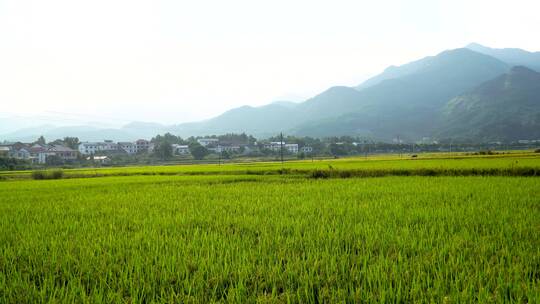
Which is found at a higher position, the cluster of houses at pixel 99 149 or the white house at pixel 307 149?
the cluster of houses at pixel 99 149

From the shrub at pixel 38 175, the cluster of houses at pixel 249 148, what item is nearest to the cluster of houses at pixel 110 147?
the cluster of houses at pixel 249 148

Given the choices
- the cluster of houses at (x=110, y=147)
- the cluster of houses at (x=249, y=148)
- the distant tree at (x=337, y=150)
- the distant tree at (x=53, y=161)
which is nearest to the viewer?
the distant tree at (x=53, y=161)

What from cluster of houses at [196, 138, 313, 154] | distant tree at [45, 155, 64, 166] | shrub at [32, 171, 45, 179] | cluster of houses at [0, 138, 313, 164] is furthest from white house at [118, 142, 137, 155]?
shrub at [32, 171, 45, 179]

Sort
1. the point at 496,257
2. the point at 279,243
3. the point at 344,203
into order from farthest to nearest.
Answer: the point at 344,203 → the point at 279,243 → the point at 496,257

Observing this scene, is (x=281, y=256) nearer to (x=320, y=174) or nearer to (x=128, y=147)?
(x=320, y=174)

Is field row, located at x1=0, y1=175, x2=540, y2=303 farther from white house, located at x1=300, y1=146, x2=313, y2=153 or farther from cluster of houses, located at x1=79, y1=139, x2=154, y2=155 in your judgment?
cluster of houses, located at x1=79, y1=139, x2=154, y2=155

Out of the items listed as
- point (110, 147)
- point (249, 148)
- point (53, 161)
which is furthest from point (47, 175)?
point (110, 147)

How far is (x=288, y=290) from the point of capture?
2611mm

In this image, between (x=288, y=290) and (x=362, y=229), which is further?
(x=362, y=229)

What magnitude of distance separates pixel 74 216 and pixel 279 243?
4.59 meters

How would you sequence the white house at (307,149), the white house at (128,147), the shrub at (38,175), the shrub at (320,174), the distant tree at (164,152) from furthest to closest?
the white house at (307,149) < the white house at (128,147) < the distant tree at (164,152) < the shrub at (38,175) < the shrub at (320,174)

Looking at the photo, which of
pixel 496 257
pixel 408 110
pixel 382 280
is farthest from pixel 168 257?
pixel 408 110

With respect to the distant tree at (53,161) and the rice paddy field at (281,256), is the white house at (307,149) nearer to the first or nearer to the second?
the distant tree at (53,161)

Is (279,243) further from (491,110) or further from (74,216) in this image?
(491,110)
